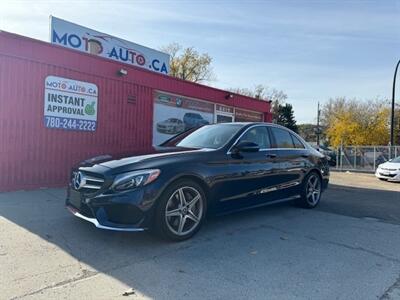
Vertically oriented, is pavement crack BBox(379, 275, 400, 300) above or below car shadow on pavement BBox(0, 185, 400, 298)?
below

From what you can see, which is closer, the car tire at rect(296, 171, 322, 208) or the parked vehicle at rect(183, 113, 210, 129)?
the car tire at rect(296, 171, 322, 208)

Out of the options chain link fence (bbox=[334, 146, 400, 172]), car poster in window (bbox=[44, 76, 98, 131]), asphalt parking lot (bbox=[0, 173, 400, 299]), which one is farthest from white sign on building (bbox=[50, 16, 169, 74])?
chain link fence (bbox=[334, 146, 400, 172])

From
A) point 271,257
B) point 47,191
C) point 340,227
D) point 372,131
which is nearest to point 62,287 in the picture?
point 271,257

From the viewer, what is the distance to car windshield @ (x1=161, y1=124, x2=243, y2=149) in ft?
18.1

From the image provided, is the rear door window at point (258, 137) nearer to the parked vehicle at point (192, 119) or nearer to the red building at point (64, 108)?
the red building at point (64, 108)

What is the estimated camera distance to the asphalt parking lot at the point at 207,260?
3334mm

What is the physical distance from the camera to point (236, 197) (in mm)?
5305

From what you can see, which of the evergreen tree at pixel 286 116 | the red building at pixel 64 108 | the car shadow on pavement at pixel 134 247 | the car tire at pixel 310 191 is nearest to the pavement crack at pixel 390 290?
the car shadow on pavement at pixel 134 247

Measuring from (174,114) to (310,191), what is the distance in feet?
17.7

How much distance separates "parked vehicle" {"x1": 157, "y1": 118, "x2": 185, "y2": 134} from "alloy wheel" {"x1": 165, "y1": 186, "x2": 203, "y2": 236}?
622 cm

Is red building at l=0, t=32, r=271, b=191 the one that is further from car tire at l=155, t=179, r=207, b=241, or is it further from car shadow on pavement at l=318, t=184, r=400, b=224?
car shadow on pavement at l=318, t=184, r=400, b=224

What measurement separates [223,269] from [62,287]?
159 cm

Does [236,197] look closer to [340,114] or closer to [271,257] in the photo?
[271,257]

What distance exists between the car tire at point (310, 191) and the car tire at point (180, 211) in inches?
111
